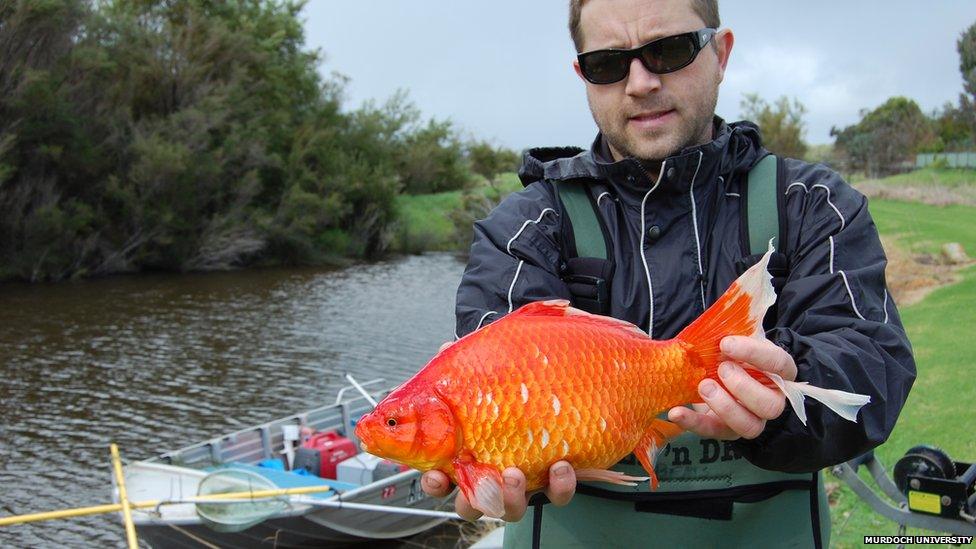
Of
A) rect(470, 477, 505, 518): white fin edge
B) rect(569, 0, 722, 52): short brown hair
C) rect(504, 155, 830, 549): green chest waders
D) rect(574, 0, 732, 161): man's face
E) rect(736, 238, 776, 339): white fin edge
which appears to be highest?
rect(569, 0, 722, 52): short brown hair

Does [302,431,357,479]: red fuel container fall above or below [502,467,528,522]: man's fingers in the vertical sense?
below

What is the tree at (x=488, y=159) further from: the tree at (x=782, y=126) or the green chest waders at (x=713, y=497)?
the green chest waders at (x=713, y=497)

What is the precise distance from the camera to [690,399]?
1880 millimetres

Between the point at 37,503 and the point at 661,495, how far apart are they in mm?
11240

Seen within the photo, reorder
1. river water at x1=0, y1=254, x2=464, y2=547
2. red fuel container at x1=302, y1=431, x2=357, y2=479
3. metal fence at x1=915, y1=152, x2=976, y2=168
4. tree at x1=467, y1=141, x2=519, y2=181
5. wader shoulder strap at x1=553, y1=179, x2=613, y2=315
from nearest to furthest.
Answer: wader shoulder strap at x1=553, y1=179, x2=613, y2=315
red fuel container at x1=302, y1=431, x2=357, y2=479
river water at x1=0, y1=254, x2=464, y2=547
metal fence at x1=915, y1=152, x2=976, y2=168
tree at x1=467, y1=141, x2=519, y2=181

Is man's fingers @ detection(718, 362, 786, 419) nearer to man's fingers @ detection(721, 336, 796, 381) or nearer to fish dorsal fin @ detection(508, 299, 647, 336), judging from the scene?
man's fingers @ detection(721, 336, 796, 381)

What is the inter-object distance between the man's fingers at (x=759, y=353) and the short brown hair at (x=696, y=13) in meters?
0.99

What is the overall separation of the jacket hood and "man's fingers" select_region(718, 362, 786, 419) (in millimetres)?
660

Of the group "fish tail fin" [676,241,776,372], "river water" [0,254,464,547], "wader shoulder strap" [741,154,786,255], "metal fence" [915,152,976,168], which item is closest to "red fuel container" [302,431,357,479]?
"river water" [0,254,464,547]

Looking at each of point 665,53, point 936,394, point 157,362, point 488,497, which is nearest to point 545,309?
point 488,497

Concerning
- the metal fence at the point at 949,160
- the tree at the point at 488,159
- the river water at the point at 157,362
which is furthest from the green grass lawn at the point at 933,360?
the tree at the point at 488,159

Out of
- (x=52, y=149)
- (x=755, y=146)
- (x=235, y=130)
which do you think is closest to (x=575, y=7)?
(x=755, y=146)

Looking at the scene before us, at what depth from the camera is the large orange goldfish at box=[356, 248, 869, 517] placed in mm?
1796

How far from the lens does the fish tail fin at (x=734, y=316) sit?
1.73m
